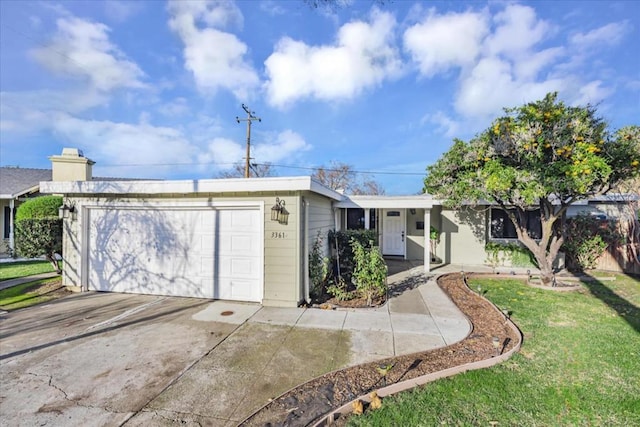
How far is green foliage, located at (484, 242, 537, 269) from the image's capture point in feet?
33.7

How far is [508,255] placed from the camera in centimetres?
1047

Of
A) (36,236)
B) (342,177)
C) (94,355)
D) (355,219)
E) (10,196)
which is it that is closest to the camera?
(94,355)

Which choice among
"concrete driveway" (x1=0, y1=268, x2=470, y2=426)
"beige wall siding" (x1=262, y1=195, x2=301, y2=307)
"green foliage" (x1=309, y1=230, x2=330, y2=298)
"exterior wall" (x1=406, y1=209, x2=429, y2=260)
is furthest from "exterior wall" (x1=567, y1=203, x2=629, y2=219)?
"beige wall siding" (x1=262, y1=195, x2=301, y2=307)

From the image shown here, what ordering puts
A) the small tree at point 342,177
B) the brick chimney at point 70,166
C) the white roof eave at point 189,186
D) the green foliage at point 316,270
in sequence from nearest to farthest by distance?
the white roof eave at point 189,186
the green foliage at point 316,270
the brick chimney at point 70,166
the small tree at point 342,177

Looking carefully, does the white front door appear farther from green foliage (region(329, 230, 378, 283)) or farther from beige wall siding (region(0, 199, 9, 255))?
beige wall siding (region(0, 199, 9, 255))

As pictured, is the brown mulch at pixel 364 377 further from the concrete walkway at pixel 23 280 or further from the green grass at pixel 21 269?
the green grass at pixel 21 269

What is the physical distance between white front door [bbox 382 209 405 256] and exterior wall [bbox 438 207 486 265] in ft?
4.74

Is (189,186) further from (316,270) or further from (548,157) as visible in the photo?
(548,157)

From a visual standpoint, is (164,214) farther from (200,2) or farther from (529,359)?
(529,359)

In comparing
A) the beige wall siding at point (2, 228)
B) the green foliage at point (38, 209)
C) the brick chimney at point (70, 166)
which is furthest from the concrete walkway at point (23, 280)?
the beige wall siding at point (2, 228)

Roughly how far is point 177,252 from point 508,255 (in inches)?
429

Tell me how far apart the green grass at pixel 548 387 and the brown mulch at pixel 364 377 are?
0.86 ft

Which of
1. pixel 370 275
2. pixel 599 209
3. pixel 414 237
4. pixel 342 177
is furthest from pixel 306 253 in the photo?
pixel 342 177

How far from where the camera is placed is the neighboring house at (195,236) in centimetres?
590
